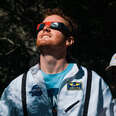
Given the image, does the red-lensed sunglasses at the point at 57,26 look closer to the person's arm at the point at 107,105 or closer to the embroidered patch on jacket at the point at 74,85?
the embroidered patch on jacket at the point at 74,85

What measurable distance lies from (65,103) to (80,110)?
0.57ft

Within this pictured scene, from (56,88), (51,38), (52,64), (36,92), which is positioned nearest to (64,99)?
(56,88)

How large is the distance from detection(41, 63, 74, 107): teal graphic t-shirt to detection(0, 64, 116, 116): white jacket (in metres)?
0.07

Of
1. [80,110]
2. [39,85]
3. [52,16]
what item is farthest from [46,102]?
[52,16]

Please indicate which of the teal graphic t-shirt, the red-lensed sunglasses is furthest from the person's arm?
the red-lensed sunglasses

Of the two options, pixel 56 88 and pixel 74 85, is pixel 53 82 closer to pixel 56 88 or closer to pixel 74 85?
pixel 56 88

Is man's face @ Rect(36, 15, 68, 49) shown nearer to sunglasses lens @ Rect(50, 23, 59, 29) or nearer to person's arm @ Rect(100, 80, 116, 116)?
sunglasses lens @ Rect(50, 23, 59, 29)

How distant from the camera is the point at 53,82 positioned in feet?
8.24

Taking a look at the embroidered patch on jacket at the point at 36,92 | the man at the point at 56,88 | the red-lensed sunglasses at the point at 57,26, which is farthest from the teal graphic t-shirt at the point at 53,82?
the red-lensed sunglasses at the point at 57,26

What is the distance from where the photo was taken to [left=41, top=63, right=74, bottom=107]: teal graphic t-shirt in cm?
245

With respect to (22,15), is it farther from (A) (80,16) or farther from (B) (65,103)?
(B) (65,103)

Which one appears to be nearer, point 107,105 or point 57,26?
point 107,105

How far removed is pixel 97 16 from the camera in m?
4.28

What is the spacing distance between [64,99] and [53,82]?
0.80ft
